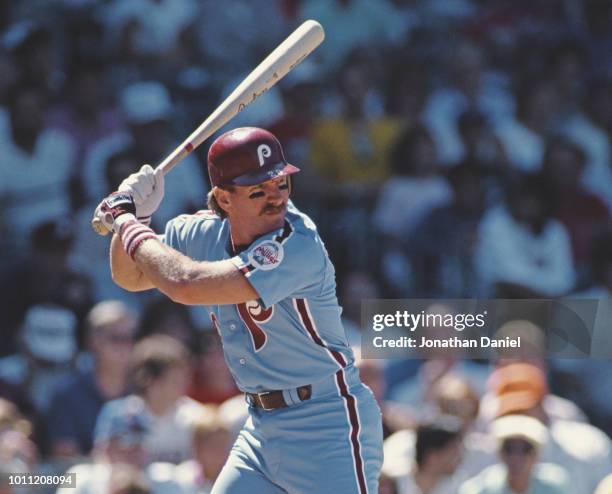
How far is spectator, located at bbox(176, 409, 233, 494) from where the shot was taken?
583 centimetres

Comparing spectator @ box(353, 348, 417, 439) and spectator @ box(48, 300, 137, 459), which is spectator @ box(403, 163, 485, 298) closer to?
spectator @ box(353, 348, 417, 439)

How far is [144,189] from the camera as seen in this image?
4406mm

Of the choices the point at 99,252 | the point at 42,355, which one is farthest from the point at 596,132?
the point at 42,355

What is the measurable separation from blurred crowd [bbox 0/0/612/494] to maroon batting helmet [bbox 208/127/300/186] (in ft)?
5.40

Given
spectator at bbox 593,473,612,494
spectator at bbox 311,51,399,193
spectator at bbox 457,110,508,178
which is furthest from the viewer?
spectator at bbox 457,110,508,178

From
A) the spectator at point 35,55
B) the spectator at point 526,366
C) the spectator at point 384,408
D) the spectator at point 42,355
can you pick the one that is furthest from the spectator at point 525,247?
the spectator at point 35,55

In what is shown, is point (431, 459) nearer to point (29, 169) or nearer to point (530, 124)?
point (29, 169)

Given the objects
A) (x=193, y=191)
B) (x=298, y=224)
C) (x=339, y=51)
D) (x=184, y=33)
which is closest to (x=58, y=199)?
(x=193, y=191)

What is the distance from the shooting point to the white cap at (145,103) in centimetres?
838

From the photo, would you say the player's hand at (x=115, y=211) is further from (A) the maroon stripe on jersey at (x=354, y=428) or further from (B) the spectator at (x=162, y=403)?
(B) the spectator at (x=162, y=403)

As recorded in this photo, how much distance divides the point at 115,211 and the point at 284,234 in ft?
1.84

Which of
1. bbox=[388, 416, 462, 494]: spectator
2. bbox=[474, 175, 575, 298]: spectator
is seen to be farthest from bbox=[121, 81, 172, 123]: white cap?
bbox=[388, 416, 462, 494]: spectator

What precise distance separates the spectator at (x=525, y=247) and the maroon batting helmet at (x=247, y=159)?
404cm

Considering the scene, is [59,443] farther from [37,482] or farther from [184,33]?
[184,33]
